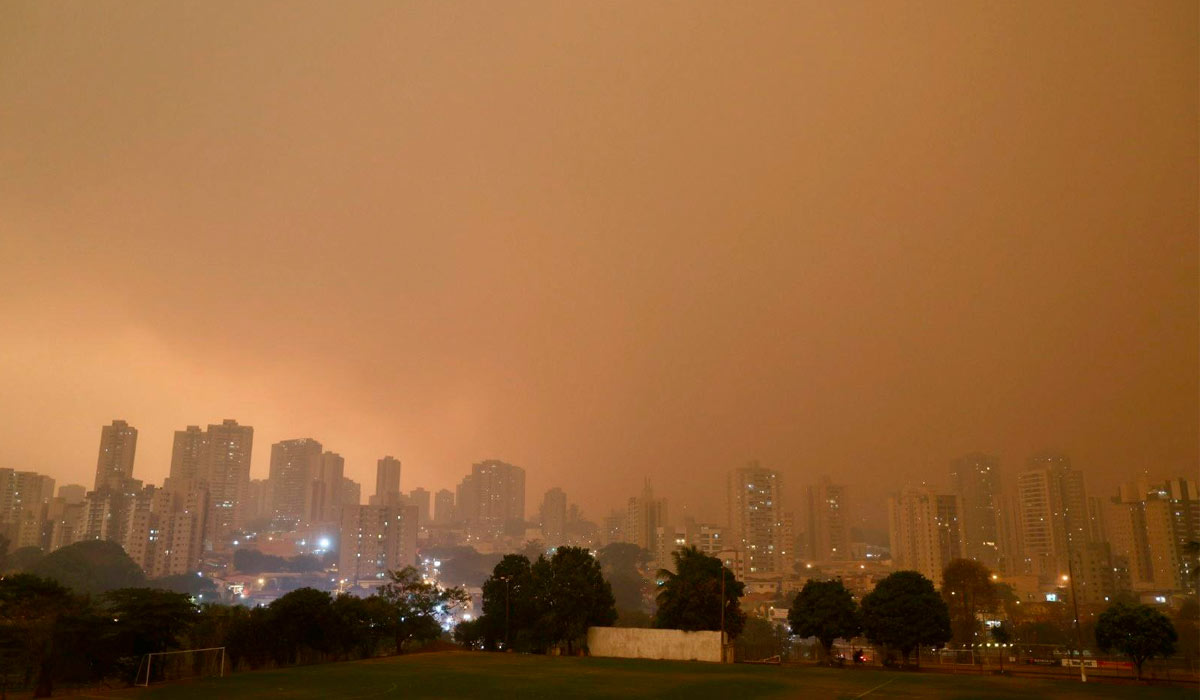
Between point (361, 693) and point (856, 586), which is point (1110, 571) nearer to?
point (856, 586)

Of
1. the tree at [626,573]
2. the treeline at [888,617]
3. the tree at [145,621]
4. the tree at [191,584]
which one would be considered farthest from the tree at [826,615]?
the tree at [191,584]

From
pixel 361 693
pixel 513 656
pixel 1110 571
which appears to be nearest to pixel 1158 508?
pixel 1110 571

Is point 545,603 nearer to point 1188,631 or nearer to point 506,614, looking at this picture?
point 506,614

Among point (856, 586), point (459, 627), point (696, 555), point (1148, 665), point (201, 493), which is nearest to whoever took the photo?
point (1148, 665)

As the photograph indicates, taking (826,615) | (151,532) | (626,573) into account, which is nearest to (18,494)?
(151,532)

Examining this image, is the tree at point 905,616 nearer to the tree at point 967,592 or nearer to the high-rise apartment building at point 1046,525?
the tree at point 967,592

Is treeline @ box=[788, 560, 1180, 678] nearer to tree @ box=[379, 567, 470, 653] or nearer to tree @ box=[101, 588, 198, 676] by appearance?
tree @ box=[379, 567, 470, 653]
